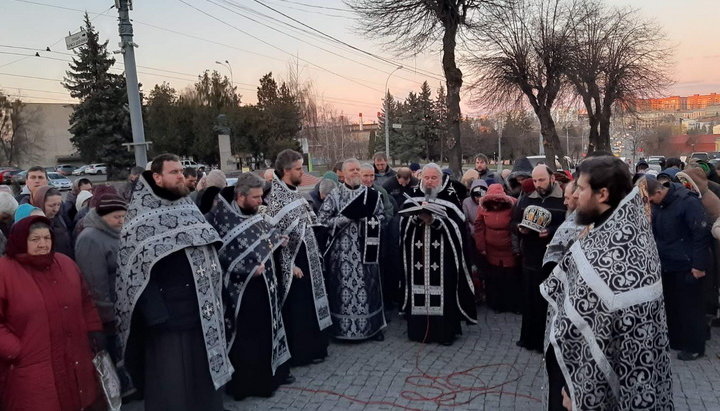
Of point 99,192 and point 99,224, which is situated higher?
point 99,192

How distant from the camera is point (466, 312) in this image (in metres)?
6.28

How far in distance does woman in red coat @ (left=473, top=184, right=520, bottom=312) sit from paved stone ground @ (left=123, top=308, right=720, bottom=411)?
1.05 metres

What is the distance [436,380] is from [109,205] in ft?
10.7

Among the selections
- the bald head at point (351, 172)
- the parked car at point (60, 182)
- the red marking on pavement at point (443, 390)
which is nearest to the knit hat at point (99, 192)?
the red marking on pavement at point (443, 390)

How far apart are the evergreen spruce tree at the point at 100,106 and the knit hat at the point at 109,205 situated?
39554 mm

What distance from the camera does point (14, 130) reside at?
163 feet

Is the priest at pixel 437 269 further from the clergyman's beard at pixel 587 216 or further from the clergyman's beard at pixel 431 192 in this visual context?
the clergyman's beard at pixel 587 216

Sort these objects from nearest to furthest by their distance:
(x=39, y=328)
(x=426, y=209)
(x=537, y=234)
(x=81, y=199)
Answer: (x=39, y=328) < (x=537, y=234) < (x=426, y=209) < (x=81, y=199)

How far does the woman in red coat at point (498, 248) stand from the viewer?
7109mm

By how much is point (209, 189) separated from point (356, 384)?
7.32ft

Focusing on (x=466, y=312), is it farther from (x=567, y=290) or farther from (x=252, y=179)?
(x=567, y=290)

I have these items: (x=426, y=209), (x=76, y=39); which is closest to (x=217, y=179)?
(x=426, y=209)

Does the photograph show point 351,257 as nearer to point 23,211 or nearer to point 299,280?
point 299,280

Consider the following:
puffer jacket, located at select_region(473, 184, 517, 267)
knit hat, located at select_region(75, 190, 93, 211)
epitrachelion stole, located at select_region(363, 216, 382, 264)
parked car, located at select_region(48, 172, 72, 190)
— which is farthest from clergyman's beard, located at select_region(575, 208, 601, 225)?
parked car, located at select_region(48, 172, 72, 190)
